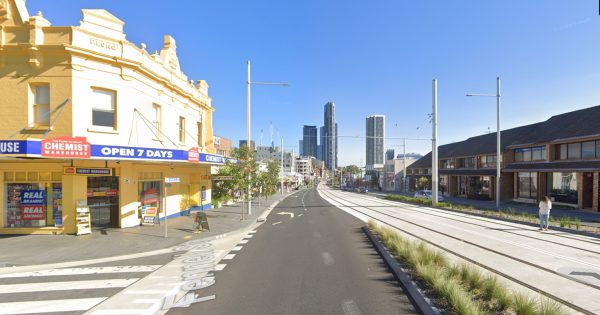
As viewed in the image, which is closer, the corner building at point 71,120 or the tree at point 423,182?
the corner building at point 71,120

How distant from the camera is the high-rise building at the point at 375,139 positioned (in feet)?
407

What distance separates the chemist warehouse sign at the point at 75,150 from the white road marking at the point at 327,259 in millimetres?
8459

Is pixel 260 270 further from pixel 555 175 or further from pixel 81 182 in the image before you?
pixel 555 175

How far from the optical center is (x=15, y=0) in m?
13.4

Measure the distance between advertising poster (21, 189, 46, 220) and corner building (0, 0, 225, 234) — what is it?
37mm

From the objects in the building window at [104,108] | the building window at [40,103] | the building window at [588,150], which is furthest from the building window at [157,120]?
the building window at [588,150]

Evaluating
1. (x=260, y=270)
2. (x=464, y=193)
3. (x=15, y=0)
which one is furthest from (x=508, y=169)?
(x=15, y=0)

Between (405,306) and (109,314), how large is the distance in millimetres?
5657

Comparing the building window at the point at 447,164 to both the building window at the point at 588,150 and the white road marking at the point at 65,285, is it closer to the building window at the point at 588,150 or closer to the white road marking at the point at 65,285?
the building window at the point at 588,150

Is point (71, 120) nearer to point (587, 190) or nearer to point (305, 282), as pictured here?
point (305, 282)

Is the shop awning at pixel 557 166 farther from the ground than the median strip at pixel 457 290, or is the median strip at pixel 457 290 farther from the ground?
the shop awning at pixel 557 166

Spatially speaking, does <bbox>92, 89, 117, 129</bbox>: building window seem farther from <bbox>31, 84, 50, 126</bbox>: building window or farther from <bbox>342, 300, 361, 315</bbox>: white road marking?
<bbox>342, 300, 361, 315</bbox>: white road marking

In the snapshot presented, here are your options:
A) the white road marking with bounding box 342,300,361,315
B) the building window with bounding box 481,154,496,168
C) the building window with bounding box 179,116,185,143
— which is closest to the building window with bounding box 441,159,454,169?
the building window with bounding box 481,154,496,168

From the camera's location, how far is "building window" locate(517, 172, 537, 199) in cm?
3322
